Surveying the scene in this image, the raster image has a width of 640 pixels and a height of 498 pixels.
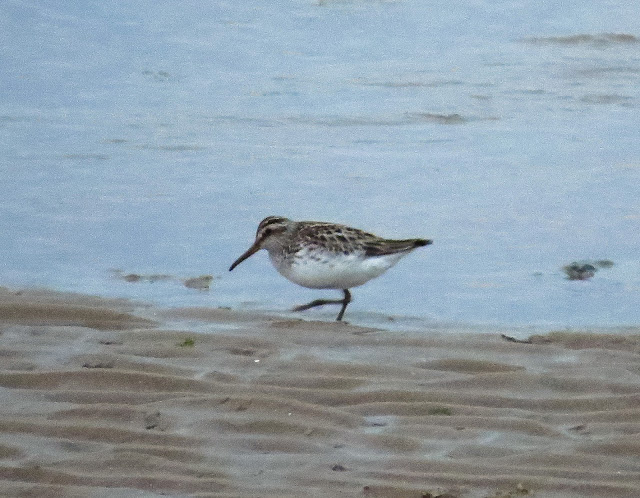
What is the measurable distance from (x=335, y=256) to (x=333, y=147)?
393cm

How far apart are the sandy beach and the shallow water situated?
0.90 metres

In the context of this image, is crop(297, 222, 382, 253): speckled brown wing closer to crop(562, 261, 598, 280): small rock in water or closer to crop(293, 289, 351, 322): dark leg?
crop(293, 289, 351, 322): dark leg

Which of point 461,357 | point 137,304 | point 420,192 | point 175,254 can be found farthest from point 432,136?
point 461,357

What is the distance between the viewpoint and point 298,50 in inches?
650

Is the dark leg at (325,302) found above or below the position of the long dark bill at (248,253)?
below

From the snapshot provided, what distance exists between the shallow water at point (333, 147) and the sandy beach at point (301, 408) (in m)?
0.90

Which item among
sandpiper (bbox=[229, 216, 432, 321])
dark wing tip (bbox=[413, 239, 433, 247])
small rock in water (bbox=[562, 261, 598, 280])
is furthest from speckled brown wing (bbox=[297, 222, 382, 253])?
small rock in water (bbox=[562, 261, 598, 280])

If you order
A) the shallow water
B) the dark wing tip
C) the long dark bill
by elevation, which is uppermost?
the dark wing tip

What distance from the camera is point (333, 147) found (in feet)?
41.4

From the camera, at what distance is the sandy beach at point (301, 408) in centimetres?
532

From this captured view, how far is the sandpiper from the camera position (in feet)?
28.9

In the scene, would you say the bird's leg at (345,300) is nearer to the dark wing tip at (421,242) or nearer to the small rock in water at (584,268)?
the dark wing tip at (421,242)

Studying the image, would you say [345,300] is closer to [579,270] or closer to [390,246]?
[390,246]

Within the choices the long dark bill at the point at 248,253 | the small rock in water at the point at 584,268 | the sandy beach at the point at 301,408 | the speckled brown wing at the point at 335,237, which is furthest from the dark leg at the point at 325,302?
the small rock in water at the point at 584,268
